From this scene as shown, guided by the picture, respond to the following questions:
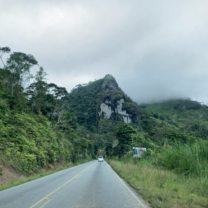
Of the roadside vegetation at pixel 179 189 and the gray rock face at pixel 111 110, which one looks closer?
the roadside vegetation at pixel 179 189

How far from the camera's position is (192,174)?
8.98 metres

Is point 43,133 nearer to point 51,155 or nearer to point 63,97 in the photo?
point 51,155

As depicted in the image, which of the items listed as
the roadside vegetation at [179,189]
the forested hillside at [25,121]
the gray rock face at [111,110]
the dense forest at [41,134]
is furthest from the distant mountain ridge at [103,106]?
the roadside vegetation at [179,189]

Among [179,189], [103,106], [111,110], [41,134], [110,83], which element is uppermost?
[110,83]

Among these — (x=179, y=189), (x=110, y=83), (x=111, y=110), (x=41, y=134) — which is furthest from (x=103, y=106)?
(x=179, y=189)

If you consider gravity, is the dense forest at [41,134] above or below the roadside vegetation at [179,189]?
above

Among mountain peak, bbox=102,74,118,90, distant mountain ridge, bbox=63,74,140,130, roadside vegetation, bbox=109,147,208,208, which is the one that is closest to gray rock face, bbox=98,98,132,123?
distant mountain ridge, bbox=63,74,140,130

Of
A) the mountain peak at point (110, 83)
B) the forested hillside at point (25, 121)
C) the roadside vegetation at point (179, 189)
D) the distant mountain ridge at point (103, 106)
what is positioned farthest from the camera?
the mountain peak at point (110, 83)

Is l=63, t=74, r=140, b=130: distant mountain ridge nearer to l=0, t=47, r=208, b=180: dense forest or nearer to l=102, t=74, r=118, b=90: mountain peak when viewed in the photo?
l=102, t=74, r=118, b=90: mountain peak

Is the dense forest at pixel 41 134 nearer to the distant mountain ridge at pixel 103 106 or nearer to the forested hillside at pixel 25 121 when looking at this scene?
the forested hillside at pixel 25 121

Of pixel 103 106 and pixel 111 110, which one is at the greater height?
pixel 103 106

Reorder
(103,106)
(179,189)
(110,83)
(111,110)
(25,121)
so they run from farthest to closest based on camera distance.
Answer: (110,83), (103,106), (111,110), (25,121), (179,189)

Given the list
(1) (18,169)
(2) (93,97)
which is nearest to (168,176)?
(1) (18,169)

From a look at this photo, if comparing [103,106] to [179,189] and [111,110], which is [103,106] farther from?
[179,189]
